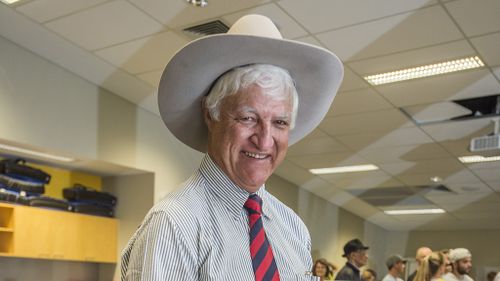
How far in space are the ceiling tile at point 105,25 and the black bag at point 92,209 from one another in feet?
6.59

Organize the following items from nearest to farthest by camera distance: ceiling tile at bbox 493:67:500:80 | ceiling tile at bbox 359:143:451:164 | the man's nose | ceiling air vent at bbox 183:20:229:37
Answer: the man's nose < ceiling air vent at bbox 183:20:229:37 < ceiling tile at bbox 493:67:500:80 < ceiling tile at bbox 359:143:451:164

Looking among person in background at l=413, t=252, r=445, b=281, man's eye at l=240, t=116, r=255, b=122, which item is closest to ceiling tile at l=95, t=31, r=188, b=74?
person in background at l=413, t=252, r=445, b=281

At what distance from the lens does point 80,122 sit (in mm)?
5652

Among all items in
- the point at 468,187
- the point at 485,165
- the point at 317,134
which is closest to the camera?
the point at 317,134

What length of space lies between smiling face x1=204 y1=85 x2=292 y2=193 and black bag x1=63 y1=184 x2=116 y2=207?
548 cm

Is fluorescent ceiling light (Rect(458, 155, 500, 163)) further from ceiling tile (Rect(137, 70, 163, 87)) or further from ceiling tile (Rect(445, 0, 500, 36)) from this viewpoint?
ceiling tile (Rect(137, 70, 163, 87))

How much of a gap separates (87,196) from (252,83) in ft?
18.4

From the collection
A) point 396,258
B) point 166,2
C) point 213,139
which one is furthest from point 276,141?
point 396,258

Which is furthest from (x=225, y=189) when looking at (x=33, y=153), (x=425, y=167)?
(x=425, y=167)

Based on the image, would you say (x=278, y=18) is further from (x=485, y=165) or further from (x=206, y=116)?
(x=485, y=165)

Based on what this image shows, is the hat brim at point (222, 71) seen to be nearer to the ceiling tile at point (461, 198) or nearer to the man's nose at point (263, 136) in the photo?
the man's nose at point (263, 136)

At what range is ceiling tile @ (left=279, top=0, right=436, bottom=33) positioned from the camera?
13.4 ft

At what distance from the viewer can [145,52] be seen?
5.07 metres

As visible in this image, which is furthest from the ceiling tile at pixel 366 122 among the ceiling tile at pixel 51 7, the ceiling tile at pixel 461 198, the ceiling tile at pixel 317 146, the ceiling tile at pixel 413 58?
the ceiling tile at pixel 461 198
